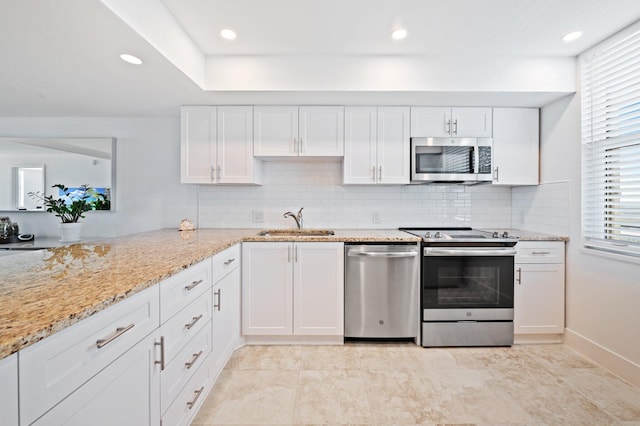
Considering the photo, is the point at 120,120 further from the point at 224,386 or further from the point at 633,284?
the point at 633,284

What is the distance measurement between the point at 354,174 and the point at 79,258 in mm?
2149

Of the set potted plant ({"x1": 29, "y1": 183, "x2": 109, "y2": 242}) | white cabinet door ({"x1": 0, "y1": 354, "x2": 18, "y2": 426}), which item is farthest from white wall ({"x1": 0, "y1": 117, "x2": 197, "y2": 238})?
white cabinet door ({"x1": 0, "y1": 354, "x2": 18, "y2": 426})

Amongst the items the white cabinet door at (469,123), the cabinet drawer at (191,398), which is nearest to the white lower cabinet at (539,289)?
the white cabinet door at (469,123)

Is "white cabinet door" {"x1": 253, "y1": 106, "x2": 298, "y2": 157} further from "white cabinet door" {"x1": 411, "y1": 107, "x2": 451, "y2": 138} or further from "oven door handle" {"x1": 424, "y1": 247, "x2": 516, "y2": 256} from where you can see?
"oven door handle" {"x1": 424, "y1": 247, "x2": 516, "y2": 256}

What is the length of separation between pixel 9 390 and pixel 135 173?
9.92 ft

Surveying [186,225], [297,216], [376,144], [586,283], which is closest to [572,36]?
[376,144]

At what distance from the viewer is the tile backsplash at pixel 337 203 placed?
3139mm

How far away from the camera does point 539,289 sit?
2523 millimetres

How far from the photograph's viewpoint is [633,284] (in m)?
1.97

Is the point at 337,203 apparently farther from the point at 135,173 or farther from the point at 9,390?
the point at 9,390

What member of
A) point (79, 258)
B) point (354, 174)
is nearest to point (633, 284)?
point (354, 174)

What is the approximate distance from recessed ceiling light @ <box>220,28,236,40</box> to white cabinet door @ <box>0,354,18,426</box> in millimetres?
2189

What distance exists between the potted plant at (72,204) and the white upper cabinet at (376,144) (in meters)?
2.75

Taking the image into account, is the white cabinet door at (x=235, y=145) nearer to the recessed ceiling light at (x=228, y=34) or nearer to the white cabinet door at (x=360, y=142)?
the recessed ceiling light at (x=228, y=34)
